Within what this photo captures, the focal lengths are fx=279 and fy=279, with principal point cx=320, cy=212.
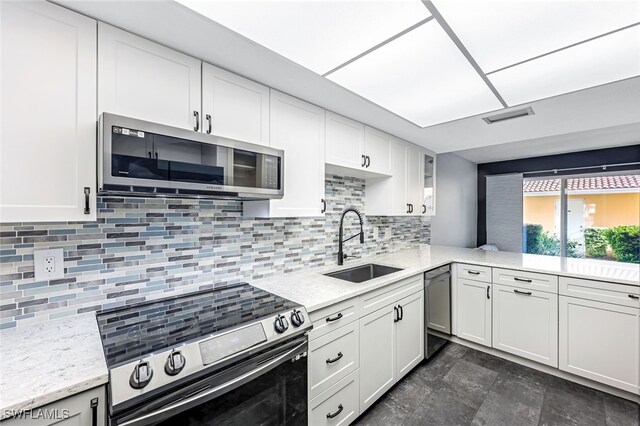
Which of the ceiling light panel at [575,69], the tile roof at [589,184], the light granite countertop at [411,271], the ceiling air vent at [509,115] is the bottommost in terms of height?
the light granite countertop at [411,271]

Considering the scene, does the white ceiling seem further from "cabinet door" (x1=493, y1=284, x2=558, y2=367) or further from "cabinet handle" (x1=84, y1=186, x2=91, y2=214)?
"cabinet door" (x1=493, y1=284, x2=558, y2=367)

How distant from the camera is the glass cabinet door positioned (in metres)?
3.40

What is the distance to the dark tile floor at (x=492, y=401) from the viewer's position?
1.91 metres

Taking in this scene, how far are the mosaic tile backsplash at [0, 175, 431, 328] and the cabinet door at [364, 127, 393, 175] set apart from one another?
0.83 metres

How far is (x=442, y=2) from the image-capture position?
1.08 m

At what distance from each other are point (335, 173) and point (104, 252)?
1.80 m

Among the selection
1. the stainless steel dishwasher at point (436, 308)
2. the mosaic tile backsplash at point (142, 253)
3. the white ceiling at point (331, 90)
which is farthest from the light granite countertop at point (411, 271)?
the white ceiling at point (331, 90)

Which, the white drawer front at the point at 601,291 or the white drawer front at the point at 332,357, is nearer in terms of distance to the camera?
the white drawer front at the point at 332,357

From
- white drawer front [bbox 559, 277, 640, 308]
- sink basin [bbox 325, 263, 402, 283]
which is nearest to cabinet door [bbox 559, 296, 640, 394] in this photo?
white drawer front [bbox 559, 277, 640, 308]

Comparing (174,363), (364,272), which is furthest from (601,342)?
(174,363)

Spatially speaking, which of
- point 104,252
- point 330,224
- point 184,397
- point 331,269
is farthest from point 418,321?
point 104,252

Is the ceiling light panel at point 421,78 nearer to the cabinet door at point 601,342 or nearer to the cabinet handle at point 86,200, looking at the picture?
the cabinet handle at point 86,200

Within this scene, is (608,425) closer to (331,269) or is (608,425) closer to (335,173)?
(331,269)

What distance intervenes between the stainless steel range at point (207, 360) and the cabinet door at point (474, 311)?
7.01ft
